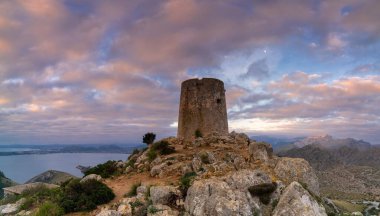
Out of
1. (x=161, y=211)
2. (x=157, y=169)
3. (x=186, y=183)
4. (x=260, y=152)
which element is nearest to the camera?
(x=161, y=211)

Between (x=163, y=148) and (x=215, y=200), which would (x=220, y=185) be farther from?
(x=163, y=148)

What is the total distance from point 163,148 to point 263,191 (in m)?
11.8

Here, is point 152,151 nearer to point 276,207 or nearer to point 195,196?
point 195,196

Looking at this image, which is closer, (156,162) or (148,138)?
(156,162)

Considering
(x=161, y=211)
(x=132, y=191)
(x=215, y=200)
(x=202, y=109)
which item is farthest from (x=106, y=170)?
(x=215, y=200)

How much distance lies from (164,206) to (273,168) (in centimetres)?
749

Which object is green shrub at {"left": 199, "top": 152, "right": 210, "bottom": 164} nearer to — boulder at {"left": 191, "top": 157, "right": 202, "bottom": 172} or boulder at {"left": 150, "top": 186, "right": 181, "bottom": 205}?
boulder at {"left": 191, "top": 157, "right": 202, "bottom": 172}

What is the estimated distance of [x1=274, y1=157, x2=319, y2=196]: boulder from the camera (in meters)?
18.7

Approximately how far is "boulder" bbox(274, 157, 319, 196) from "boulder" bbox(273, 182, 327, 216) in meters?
2.85

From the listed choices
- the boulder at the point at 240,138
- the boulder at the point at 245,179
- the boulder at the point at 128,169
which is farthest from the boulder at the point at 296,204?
the boulder at the point at 128,169

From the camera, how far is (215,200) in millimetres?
15164

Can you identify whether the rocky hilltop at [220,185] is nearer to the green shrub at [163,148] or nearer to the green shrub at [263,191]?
the green shrub at [263,191]

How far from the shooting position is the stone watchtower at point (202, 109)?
28344 millimetres

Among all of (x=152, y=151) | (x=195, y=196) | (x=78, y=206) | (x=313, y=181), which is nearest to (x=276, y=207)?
(x=195, y=196)
